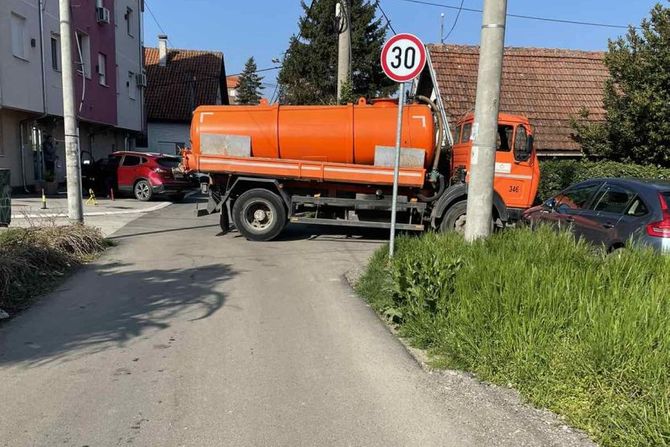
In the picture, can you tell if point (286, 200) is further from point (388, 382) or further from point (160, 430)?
point (160, 430)

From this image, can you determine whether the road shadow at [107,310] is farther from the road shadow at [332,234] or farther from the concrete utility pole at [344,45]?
the concrete utility pole at [344,45]

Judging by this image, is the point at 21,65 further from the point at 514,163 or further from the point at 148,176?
the point at 514,163

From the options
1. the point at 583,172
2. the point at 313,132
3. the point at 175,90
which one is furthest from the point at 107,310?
the point at 175,90

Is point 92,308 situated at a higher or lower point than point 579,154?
lower

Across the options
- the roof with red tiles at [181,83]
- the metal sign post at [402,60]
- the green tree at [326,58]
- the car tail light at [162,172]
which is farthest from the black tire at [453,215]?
the roof with red tiles at [181,83]

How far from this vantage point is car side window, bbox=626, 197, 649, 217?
23.1 feet

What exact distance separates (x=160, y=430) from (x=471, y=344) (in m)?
2.39

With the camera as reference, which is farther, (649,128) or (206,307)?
(649,128)

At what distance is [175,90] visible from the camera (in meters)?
43.7

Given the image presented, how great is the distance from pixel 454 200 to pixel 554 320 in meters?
6.79

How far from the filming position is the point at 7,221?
26.2 ft

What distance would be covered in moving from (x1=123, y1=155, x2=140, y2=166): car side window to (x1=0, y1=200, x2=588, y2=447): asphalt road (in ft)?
43.3

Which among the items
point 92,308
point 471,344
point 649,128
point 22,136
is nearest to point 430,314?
point 471,344

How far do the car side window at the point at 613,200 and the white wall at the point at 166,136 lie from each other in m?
37.7
